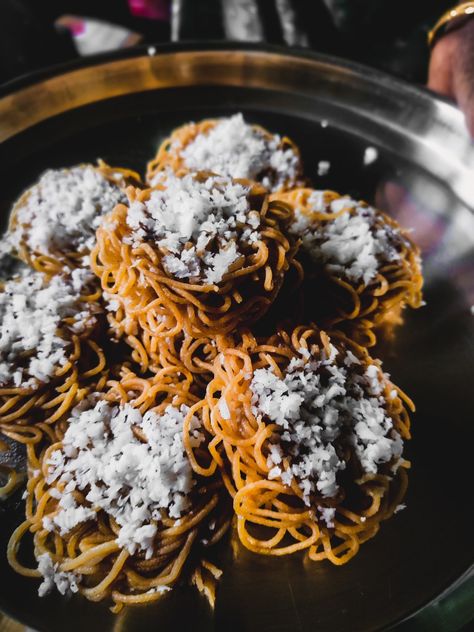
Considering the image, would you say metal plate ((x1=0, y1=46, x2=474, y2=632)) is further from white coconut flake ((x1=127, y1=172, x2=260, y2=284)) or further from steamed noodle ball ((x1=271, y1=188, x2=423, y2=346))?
white coconut flake ((x1=127, y1=172, x2=260, y2=284))

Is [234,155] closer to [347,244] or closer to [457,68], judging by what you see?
[347,244]

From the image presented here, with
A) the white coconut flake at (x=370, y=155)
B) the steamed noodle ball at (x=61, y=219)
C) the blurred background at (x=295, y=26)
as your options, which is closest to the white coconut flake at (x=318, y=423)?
the steamed noodle ball at (x=61, y=219)

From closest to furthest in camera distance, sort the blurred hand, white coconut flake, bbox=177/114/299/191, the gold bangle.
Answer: white coconut flake, bbox=177/114/299/191, the blurred hand, the gold bangle

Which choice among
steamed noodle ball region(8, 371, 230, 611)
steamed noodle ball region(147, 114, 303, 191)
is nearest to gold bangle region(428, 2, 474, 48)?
steamed noodle ball region(147, 114, 303, 191)

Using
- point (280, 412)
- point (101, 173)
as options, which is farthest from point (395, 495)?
point (101, 173)

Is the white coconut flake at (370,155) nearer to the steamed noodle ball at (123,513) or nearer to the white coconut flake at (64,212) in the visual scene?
the white coconut flake at (64,212)
